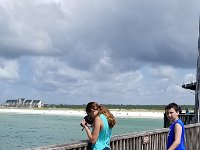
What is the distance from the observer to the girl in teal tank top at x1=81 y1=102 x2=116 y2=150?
631cm

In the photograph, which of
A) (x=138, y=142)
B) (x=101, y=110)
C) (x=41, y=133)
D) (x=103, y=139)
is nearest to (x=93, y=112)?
(x=101, y=110)

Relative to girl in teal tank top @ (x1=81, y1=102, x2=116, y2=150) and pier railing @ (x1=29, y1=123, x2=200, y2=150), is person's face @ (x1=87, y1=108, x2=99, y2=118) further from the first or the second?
pier railing @ (x1=29, y1=123, x2=200, y2=150)

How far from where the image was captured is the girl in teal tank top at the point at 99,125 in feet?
20.7

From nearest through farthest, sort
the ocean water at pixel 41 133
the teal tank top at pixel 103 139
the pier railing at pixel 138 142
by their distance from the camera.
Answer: the teal tank top at pixel 103 139 → the pier railing at pixel 138 142 → the ocean water at pixel 41 133

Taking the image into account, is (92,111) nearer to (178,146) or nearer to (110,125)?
(110,125)

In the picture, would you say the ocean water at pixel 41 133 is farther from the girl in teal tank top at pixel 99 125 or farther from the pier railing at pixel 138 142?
the girl in teal tank top at pixel 99 125

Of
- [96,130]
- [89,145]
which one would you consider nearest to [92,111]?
[96,130]

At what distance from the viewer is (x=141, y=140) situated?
356 inches

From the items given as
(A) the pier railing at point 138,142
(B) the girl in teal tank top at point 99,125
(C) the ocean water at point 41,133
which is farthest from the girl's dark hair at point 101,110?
(C) the ocean water at point 41,133

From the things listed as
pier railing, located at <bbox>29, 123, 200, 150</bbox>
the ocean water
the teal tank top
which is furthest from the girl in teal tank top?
the ocean water

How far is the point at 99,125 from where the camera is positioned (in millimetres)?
6348

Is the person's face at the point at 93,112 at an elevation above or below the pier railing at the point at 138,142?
above

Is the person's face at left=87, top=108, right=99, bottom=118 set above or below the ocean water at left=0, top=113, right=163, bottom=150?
above

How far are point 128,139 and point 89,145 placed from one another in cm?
178
